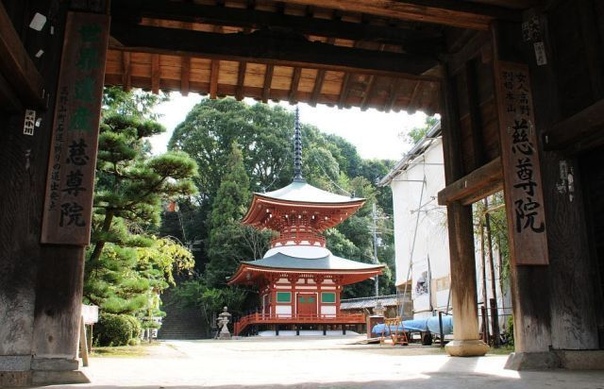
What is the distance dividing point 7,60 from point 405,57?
4487 mm

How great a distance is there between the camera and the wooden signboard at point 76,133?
4.15 m

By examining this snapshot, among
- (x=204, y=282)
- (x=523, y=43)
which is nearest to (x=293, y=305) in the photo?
(x=204, y=282)

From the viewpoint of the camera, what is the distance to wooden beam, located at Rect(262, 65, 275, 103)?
6962 mm

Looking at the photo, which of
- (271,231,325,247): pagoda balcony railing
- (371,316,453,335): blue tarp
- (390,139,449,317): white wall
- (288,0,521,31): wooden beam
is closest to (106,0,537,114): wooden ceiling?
(288,0,521,31): wooden beam

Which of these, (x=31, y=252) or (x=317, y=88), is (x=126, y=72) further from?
(x=31, y=252)

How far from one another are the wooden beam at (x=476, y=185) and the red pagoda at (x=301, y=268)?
62.9ft

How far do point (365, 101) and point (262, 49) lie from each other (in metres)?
1.95

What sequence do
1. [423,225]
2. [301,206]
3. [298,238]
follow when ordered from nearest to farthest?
[423,225] → [301,206] → [298,238]

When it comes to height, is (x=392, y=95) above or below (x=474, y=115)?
above

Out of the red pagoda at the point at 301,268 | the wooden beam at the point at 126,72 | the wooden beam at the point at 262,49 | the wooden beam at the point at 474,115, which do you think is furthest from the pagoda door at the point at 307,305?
the wooden beam at the point at 262,49

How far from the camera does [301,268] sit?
2552 centimetres

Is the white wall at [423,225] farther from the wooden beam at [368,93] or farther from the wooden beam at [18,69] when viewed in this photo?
the wooden beam at [18,69]

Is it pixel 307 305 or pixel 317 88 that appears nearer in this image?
pixel 317 88

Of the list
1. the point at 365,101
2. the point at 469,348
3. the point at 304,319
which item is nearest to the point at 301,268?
the point at 304,319
